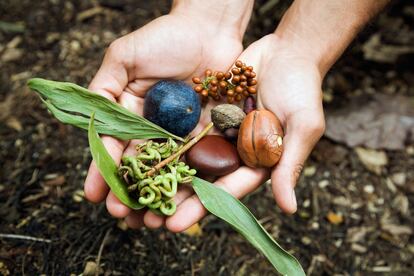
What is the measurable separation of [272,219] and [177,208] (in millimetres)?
967

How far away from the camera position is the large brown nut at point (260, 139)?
6.85ft

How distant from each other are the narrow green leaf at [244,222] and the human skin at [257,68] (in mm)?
71

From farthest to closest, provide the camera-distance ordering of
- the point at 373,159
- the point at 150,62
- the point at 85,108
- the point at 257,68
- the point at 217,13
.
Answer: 1. the point at 373,159
2. the point at 217,13
3. the point at 257,68
4. the point at 150,62
5. the point at 85,108

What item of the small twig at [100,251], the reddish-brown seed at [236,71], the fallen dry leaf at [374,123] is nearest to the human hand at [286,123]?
the reddish-brown seed at [236,71]

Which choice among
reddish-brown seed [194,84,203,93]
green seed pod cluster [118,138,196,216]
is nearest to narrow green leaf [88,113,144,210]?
green seed pod cluster [118,138,196,216]

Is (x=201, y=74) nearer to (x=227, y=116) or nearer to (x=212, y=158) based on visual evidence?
(x=227, y=116)

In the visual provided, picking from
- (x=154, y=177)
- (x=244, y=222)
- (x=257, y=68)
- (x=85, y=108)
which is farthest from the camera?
(x=257, y=68)

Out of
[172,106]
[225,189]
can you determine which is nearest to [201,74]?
[172,106]

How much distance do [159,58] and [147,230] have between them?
906 millimetres

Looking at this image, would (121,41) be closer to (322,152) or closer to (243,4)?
(243,4)

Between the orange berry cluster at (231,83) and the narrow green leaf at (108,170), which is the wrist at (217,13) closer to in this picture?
the orange berry cluster at (231,83)

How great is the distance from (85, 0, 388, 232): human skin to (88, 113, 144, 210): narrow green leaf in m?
0.06

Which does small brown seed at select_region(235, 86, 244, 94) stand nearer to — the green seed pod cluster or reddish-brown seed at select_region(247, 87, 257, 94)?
reddish-brown seed at select_region(247, 87, 257, 94)

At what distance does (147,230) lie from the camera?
263 centimetres
